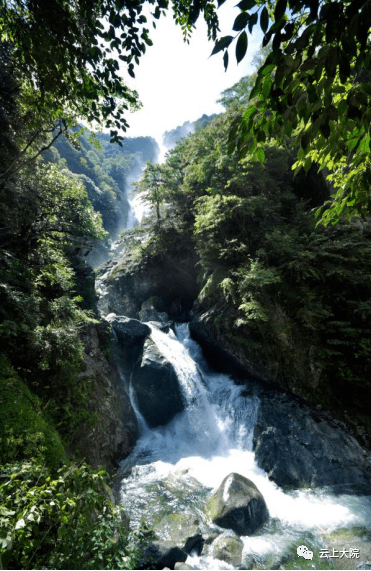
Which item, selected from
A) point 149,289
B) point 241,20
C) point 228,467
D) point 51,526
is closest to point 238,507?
point 228,467

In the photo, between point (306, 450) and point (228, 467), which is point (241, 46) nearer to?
point (306, 450)

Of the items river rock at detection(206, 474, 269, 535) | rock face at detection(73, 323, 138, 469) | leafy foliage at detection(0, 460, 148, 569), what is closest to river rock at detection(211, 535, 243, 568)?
river rock at detection(206, 474, 269, 535)

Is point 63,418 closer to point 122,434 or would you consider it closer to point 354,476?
point 122,434

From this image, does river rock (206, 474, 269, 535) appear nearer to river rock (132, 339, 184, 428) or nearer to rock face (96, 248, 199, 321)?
river rock (132, 339, 184, 428)

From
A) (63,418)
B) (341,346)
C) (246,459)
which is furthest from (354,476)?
(63,418)

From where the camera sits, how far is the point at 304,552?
617cm

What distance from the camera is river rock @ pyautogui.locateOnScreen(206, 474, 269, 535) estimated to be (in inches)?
273

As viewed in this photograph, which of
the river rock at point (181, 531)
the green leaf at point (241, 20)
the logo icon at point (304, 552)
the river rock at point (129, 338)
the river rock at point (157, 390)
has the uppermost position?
the green leaf at point (241, 20)

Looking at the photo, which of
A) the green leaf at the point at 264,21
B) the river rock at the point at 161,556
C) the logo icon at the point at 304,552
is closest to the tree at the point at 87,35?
the green leaf at the point at 264,21

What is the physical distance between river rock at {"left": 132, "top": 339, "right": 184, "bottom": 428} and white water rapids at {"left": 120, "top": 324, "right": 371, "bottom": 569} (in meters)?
0.37

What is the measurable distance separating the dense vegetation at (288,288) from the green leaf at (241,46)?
8699 millimetres

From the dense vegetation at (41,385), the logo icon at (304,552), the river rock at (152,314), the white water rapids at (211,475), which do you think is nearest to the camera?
the dense vegetation at (41,385)

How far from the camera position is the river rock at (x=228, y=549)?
240 inches

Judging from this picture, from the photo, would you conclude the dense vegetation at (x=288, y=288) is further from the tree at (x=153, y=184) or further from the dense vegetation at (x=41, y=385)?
the tree at (x=153, y=184)
